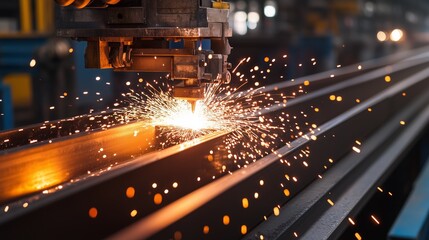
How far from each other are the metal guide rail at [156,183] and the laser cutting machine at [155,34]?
0.27 meters

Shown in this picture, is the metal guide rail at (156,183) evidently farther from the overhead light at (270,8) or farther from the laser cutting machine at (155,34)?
the overhead light at (270,8)

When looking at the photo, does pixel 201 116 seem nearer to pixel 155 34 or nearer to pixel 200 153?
pixel 200 153

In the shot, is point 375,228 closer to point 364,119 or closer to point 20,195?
point 364,119

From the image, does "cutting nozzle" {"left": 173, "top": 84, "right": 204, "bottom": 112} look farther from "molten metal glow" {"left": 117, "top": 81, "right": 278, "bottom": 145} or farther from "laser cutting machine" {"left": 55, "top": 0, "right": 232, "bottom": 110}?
"molten metal glow" {"left": 117, "top": 81, "right": 278, "bottom": 145}

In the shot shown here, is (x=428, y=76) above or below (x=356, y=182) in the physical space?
above

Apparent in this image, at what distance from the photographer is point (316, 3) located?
64.1 feet

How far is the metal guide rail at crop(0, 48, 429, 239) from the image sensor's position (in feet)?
4.09

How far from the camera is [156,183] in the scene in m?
1.62

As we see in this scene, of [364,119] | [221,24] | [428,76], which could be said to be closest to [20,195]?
[221,24]

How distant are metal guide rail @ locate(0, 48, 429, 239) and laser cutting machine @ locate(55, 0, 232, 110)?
0.27 m

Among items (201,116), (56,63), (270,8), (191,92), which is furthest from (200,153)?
(270,8)

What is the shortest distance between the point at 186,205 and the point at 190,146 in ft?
1.43

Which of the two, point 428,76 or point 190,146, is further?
point 428,76

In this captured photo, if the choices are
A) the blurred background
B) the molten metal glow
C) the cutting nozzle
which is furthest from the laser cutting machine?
the blurred background
